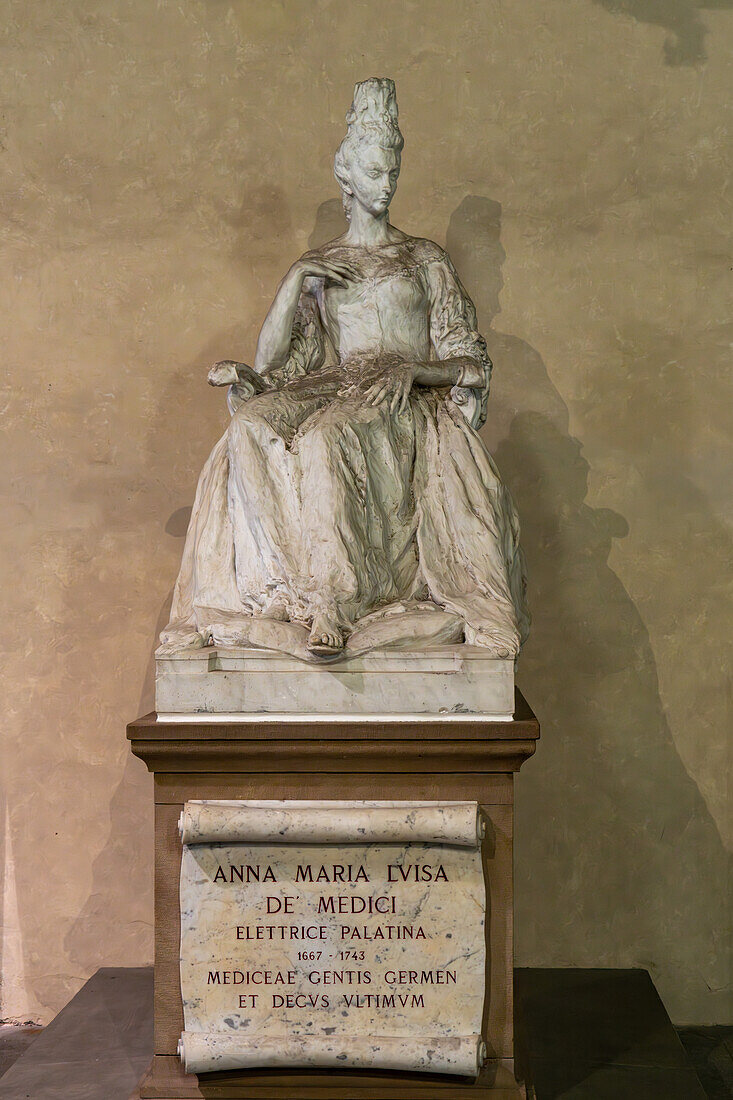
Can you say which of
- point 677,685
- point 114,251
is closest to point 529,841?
point 677,685

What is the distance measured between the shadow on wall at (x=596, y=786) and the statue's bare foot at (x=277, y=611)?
164 cm

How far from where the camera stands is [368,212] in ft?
12.6

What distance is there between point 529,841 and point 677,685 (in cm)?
77

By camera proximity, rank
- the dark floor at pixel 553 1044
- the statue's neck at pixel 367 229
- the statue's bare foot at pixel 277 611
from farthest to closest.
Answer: the statue's neck at pixel 367 229, the dark floor at pixel 553 1044, the statue's bare foot at pixel 277 611

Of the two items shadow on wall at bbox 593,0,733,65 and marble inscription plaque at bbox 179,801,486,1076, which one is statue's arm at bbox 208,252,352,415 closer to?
marble inscription plaque at bbox 179,801,486,1076

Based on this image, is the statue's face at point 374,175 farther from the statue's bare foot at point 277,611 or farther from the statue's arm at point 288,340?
the statue's bare foot at point 277,611

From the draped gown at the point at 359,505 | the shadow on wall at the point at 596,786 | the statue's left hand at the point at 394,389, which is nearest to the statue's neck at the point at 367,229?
the draped gown at the point at 359,505

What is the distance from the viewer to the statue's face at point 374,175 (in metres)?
3.71

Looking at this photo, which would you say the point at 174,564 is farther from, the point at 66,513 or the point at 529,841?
the point at 529,841

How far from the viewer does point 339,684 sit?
3.01m

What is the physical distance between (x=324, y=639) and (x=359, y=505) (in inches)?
20.6

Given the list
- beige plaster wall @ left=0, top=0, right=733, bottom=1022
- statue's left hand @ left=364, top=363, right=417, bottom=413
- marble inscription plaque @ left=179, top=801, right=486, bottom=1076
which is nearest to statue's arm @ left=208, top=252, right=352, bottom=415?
statue's left hand @ left=364, top=363, right=417, bottom=413

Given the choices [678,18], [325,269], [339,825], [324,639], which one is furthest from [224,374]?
[678,18]

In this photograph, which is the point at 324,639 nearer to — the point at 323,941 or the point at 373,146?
the point at 323,941
